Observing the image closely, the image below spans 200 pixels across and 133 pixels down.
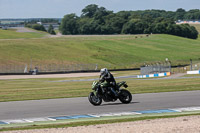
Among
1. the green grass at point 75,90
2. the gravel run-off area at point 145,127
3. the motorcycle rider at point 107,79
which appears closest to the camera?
the gravel run-off area at point 145,127

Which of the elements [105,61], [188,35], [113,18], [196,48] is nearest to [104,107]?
[105,61]

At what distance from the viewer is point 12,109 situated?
18.5 m

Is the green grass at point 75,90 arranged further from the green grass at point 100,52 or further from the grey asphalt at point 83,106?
the green grass at point 100,52

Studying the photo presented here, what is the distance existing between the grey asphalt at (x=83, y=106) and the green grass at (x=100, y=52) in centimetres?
5699

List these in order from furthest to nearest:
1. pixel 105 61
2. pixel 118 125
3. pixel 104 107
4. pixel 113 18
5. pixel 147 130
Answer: pixel 113 18 < pixel 105 61 < pixel 104 107 < pixel 118 125 < pixel 147 130

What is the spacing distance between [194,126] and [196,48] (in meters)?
134

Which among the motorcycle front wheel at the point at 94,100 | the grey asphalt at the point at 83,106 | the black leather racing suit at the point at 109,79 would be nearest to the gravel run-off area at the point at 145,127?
the grey asphalt at the point at 83,106

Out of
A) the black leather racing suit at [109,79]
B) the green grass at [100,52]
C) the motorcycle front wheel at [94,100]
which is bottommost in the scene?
→ the motorcycle front wheel at [94,100]

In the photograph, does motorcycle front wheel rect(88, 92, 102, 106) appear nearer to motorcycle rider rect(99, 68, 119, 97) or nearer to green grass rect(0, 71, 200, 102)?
motorcycle rider rect(99, 68, 119, 97)

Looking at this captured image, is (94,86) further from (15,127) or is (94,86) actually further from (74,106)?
(15,127)

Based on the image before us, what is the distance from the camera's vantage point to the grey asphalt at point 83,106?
16.9 metres

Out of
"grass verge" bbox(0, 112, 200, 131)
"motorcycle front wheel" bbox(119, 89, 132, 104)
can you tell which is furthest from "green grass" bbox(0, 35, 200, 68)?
"grass verge" bbox(0, 112, 200, 131)

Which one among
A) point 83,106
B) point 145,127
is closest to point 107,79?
point 83,106

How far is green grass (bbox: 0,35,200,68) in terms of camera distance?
92312 millimetres
